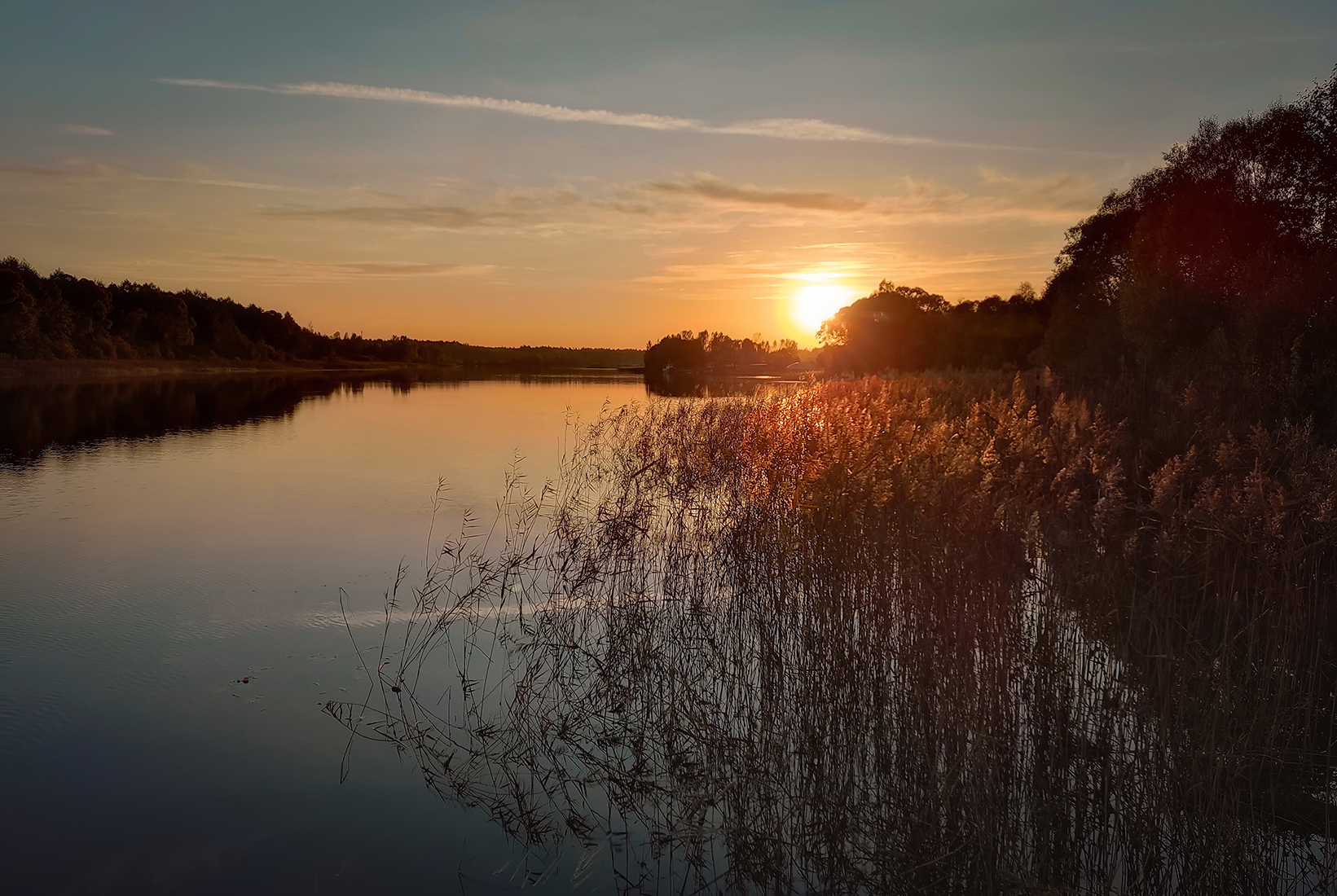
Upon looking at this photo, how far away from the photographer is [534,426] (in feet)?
99.3

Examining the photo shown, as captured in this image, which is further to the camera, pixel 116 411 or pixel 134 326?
pixel 134 326

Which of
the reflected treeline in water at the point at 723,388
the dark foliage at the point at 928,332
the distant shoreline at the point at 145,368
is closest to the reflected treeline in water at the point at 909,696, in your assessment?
the reflected treeline in water at the point at 723,388

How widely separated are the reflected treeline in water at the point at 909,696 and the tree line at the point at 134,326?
62102 mm

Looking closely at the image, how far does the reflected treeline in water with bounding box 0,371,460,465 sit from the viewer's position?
69.9 ft

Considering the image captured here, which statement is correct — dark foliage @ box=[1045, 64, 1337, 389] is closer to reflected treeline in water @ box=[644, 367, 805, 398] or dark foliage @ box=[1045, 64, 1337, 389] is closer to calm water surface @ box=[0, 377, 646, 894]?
reflected treeline in water @ box=[644, 367, 805, 398]

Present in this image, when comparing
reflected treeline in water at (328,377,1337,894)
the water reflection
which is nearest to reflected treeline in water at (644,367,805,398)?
the water reflection

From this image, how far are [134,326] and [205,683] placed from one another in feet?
263

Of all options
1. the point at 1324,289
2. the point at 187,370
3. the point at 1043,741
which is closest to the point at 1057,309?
the point at 1324,289

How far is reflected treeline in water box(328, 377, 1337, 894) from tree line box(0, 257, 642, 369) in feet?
204

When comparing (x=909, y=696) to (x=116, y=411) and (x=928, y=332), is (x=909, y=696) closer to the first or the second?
(x=116, y=411)

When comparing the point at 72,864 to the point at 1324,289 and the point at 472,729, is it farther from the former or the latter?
the point at 1324,289

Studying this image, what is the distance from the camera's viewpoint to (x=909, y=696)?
18.3ft

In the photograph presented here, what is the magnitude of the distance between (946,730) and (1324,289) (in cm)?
1773

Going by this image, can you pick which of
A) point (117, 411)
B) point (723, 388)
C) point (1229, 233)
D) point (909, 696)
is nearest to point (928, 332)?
point (723, 388)
